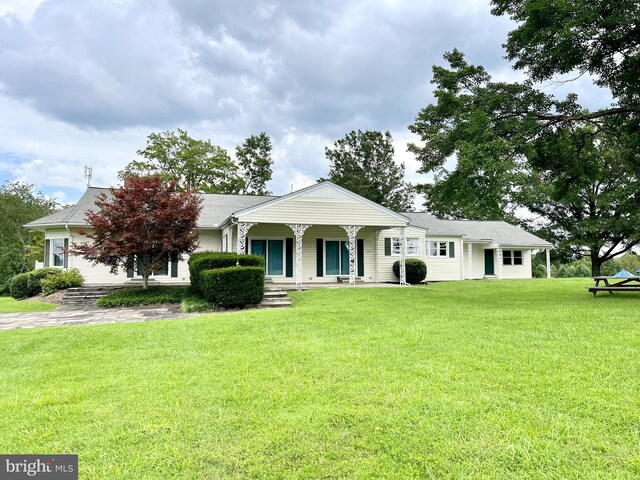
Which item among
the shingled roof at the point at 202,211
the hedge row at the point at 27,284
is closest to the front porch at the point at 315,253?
the shingled roof at the point at 202,211

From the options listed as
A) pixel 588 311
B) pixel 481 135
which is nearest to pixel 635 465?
pixel 588 311

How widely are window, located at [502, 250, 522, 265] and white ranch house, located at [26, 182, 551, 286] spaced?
100cm

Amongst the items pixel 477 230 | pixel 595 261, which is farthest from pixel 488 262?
pixel 595 261

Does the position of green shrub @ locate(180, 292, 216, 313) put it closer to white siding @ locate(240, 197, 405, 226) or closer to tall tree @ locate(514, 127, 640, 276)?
white siding @ locate(240, 197, 405, 226)

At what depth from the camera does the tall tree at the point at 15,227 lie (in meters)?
29.4

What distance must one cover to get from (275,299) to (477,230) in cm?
1827

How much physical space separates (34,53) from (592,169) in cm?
1915

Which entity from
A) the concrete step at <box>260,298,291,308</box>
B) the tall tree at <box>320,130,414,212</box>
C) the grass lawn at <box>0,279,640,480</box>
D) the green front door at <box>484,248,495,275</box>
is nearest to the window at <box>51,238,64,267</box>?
the concrete step at <box>260,298,291,308</box>

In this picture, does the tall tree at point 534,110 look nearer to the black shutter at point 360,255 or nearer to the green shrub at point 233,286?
the black shutter at point 360,255

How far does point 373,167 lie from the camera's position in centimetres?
3891

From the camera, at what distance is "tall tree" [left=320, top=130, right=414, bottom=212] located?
37.8 metres

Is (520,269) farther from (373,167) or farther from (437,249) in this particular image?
(373,167)

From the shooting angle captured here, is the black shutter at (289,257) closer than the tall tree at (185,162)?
Yes

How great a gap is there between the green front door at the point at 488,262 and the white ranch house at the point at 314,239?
0.98ft
